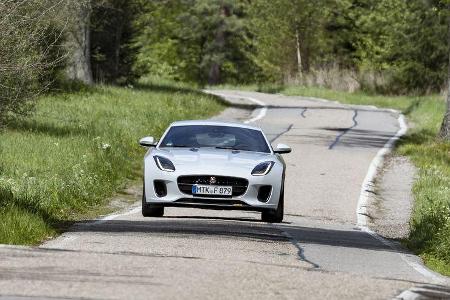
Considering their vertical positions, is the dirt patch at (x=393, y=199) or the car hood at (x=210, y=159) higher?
the car hood at (x=210, y=159)

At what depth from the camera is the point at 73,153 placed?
82.1 feet

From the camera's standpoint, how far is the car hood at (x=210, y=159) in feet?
59.3

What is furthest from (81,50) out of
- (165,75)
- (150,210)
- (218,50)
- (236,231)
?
(165,75)

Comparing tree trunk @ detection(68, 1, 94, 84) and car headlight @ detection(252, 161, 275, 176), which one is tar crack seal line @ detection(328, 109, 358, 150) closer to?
tree trunk @ detection(68, 1, 94, 84)

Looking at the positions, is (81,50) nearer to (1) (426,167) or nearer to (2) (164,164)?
(1) (426,167)

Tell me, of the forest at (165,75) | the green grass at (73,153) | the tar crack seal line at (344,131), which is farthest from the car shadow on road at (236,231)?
the tar crack seal line at (344,131)

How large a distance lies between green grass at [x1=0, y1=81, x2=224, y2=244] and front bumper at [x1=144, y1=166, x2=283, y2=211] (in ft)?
4.14

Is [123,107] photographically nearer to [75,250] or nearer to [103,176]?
[103,176]

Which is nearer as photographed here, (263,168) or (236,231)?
(236,231)

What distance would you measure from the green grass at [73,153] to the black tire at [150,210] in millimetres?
1053

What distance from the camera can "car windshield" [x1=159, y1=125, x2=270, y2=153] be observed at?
19.5m

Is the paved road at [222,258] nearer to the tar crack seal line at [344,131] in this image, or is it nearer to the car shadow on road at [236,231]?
the car shadow on road at [236,231]

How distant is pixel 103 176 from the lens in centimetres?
2414

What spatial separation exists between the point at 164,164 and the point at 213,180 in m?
0.78
